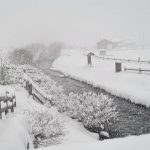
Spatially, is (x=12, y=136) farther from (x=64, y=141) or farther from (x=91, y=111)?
(x=91, y=111)

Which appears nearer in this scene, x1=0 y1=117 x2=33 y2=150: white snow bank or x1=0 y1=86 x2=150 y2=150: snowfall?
x1=0 y1=86 x2=150 y2=150: snowfall

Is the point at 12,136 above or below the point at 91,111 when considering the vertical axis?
above

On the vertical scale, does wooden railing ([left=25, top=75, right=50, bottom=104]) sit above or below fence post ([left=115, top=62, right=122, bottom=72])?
below

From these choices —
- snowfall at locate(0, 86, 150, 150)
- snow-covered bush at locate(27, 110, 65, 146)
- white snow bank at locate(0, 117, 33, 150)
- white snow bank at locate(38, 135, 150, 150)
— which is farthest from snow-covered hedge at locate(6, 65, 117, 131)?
white snow bank at locate(38, 135, 150, 150)

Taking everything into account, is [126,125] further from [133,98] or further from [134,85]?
[134,85]

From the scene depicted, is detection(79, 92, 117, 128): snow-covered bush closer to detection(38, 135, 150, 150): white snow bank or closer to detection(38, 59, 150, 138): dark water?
detection(38, 59, 150, 138): dark water

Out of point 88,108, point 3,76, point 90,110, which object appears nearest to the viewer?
point 90,110

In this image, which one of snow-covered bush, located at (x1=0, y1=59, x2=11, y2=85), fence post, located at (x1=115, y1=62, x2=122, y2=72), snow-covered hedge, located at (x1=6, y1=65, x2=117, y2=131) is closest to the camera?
snow-covered hedge, located at (x1=6, y1=65, x2=117, y2=131)

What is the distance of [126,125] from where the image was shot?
17.5 m

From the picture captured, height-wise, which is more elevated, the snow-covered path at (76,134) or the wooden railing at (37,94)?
the wooden railing at (37,94)

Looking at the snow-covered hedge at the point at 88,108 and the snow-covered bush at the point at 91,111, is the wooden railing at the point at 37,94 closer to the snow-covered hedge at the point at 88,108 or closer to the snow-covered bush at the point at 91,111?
the snow-covered hedge at the point at 88,108

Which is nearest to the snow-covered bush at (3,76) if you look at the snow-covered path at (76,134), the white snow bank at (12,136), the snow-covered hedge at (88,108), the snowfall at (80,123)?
the snowfall at (80,123)

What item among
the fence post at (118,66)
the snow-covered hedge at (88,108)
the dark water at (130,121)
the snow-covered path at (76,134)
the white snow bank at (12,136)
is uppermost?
the fence post at (118,66)

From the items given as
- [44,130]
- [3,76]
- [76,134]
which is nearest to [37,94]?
[3,76]
